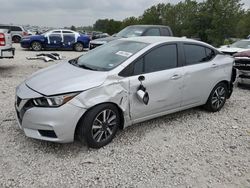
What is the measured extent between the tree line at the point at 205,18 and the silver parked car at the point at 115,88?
2603 cm

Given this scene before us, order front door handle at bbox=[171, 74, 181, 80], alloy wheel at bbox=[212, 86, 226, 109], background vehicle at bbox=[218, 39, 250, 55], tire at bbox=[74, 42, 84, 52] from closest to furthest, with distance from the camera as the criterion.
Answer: front door handle at bbox=[171, 74, 181, 80], alloy wheel at bbox=[212, 86, 226, 109], background vehicle at bbox=[218, 39, 250, 55], tire at bbox=[74, 42, 84, 52]

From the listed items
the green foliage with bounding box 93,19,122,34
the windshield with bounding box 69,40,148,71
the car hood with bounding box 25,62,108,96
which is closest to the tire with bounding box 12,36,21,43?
the windshield with bounding box 69,40,148,71

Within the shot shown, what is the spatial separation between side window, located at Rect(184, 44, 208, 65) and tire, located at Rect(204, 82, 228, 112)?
0.65 m

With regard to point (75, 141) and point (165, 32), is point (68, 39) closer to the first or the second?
point (165, 32)

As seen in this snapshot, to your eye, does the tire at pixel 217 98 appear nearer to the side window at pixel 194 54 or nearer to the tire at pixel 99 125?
the side window at pixel 194 54

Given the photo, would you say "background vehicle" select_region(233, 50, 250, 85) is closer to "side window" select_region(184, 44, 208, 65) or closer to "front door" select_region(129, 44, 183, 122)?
"side window" select_region(184, 44, 208, 65)

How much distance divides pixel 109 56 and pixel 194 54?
1.59 meters

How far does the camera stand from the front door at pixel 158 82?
4.07 m

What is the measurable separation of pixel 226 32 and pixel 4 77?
87.4ft

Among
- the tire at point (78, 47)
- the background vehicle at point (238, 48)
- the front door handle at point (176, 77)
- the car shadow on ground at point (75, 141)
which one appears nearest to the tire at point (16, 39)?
the tire at point (78, 47)

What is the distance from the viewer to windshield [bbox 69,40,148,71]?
416cm

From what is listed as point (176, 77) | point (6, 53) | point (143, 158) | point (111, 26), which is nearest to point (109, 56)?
point (176, 77)

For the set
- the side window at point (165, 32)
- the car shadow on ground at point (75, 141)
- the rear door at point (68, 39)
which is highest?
the side window at point (165, 32)

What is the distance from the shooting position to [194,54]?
16.4ft
